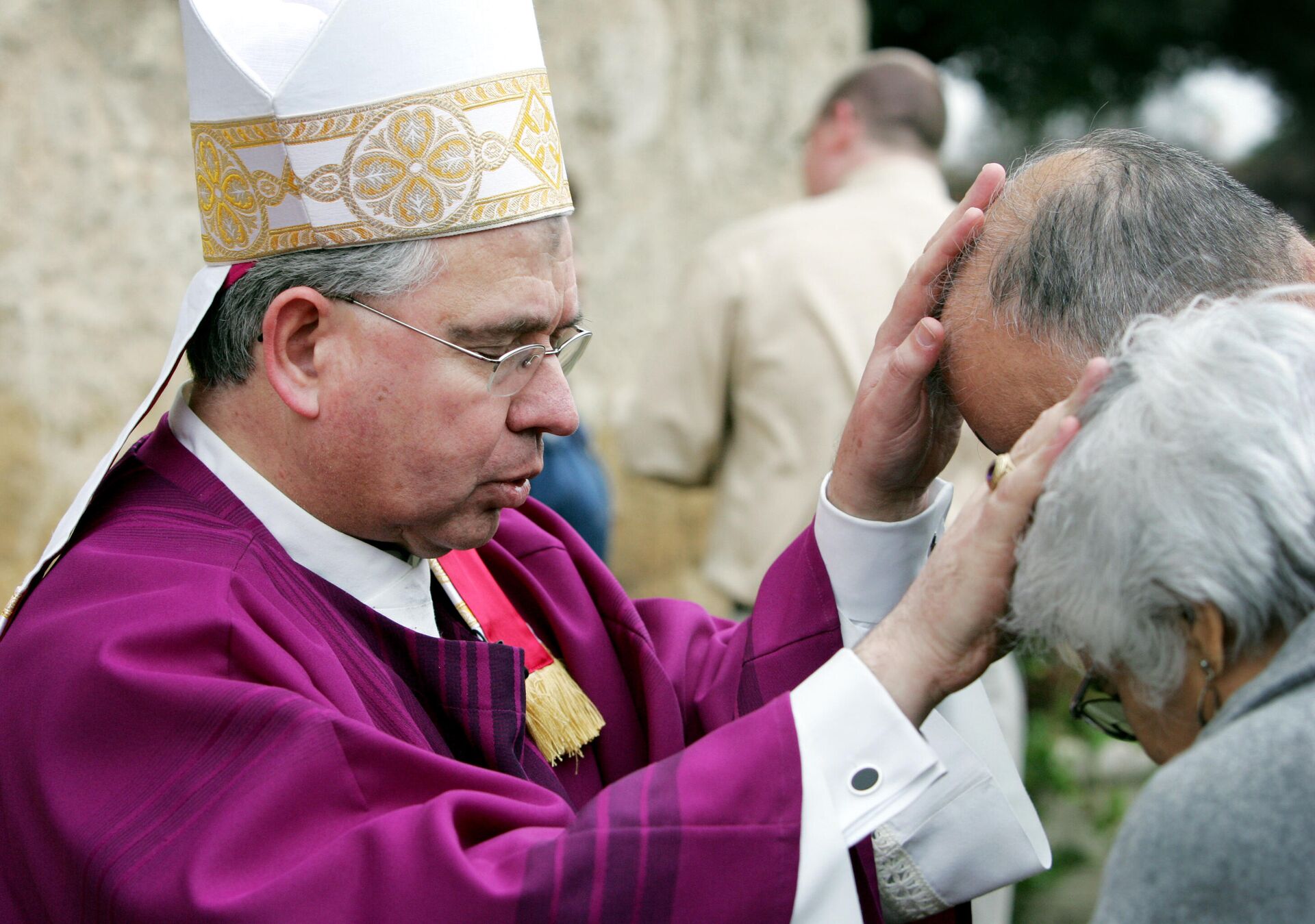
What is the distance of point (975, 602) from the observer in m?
1.59

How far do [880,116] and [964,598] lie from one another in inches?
129

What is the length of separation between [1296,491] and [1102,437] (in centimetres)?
20

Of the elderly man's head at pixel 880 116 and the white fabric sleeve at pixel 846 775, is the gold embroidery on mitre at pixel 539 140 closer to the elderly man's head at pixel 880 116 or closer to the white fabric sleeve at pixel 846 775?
the white fabric sleeve at pixel 846 775

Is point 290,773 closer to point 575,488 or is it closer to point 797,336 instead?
point 575,488

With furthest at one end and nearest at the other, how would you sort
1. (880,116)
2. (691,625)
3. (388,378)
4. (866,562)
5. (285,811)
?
1. (880,116)
2. (691,625)
3. (866,562)
4. (388,378)
5. (285,811)

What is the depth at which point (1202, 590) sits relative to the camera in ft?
4.35

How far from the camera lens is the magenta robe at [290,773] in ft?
4.95

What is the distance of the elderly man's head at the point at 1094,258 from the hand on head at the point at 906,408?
0.17 feet

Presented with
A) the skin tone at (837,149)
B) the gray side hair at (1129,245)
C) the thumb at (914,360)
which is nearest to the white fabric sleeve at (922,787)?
the thumb at (914,360)

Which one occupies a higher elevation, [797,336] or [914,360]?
[914,360]

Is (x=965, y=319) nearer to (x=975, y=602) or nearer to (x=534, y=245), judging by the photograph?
(x=975, y=602)

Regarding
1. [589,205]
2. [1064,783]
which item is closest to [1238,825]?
[1064,783]

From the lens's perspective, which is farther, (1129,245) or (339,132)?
(339,132)

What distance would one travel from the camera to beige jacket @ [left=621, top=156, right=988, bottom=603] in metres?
4.17
